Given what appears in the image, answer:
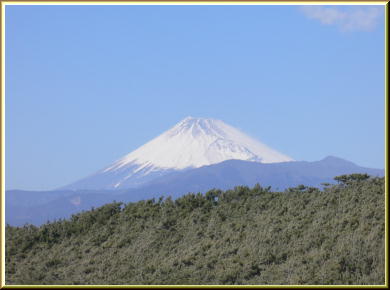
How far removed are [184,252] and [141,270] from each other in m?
2.29

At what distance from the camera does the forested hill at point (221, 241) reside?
826 inches

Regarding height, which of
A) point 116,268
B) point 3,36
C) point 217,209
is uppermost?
point 3,36

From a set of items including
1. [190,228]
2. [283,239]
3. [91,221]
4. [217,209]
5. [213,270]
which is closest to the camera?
[213,270]

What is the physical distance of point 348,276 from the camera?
19172mm

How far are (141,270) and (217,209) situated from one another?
7944 mm

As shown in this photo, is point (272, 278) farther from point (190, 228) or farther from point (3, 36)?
point (3, 36)

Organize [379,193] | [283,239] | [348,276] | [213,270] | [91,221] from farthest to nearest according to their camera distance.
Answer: [91,221]
[379,193]
[283,239]
[213,270]
[348,276]

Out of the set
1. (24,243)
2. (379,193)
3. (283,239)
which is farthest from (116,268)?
(379,193)

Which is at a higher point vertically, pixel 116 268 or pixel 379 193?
pixel 379 193

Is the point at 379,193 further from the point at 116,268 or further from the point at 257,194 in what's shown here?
the point at 116,268

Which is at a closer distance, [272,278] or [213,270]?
[272,278]

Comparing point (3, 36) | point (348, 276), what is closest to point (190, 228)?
point (348, 276)

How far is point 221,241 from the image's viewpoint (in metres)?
25.6

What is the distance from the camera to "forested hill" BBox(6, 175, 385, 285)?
68.8 feet
